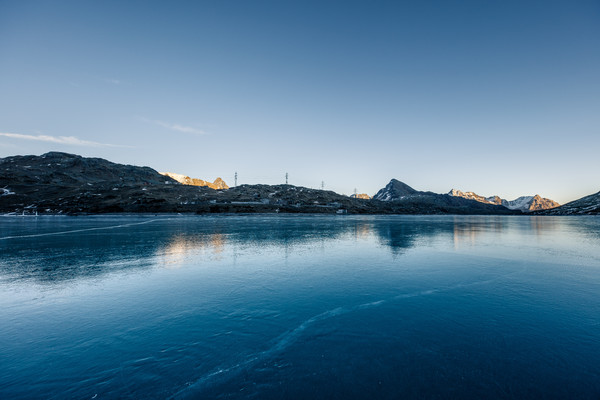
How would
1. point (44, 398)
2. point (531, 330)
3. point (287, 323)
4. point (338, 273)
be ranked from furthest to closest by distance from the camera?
point (338, 273) < point (287, 323) < point (531, 330) < point (44, 398)

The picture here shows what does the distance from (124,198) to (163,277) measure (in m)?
188

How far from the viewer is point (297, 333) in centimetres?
993

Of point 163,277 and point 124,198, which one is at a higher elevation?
point 124,198

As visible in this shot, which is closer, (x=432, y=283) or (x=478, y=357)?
(x=478, y=357)

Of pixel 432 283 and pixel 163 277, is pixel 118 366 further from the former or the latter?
pixel 432 283

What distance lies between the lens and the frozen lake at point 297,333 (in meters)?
6.94

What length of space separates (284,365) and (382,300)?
7560 mm

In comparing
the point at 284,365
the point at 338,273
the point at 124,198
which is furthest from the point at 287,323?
the point at 124,198

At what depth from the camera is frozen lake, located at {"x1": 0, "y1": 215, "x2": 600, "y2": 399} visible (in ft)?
22.8

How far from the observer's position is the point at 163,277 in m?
17.8

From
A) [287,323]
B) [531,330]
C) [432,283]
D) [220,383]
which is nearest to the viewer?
[220,383]

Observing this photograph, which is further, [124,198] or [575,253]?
[124,198]

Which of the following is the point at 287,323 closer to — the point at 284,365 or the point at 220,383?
the point at 284,365

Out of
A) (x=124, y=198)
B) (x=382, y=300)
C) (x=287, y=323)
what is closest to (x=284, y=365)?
(x=287, y=323)
